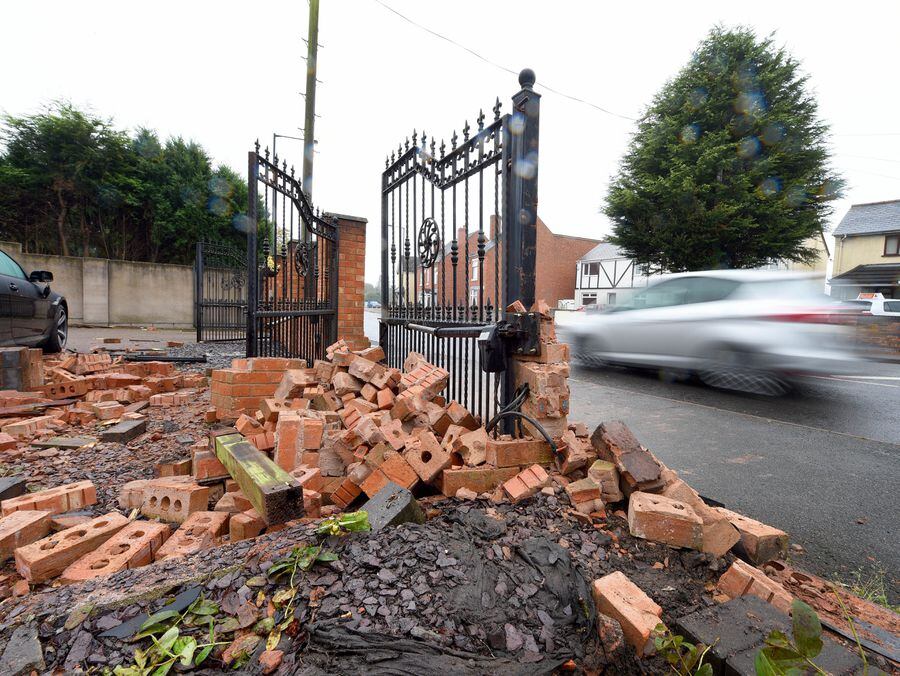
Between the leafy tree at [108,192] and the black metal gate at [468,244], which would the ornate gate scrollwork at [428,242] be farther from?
the leafy tree at [108,192]

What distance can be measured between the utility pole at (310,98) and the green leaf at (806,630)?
39.9 ft

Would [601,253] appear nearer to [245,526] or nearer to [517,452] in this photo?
[517,452]

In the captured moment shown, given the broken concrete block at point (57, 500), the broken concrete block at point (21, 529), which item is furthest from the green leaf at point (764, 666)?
the broken concrete block at point (57, 500)

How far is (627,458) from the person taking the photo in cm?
223

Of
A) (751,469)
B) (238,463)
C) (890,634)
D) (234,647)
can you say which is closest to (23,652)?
(234,647)

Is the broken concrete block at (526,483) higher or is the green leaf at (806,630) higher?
the green leaf at (806,630)

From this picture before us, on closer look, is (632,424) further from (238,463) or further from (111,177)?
(111,177)

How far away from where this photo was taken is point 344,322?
5.79 meters

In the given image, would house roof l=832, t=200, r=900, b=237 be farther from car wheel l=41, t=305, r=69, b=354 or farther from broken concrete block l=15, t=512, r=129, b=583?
car wheel l=41, t=305, r=69, b=354

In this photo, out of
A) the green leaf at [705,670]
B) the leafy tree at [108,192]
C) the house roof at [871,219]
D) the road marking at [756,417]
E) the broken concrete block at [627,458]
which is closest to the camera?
the green leaf at [705,670]

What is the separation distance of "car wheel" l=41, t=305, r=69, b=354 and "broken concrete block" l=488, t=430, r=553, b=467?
812 centimetres

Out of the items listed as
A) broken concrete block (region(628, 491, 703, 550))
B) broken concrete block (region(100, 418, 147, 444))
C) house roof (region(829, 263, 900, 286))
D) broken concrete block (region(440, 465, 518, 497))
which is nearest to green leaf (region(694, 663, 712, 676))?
broken concrete block (region(628, 491, 703, 550))

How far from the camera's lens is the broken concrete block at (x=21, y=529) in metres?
2.02

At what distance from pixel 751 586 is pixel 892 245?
34.6m
